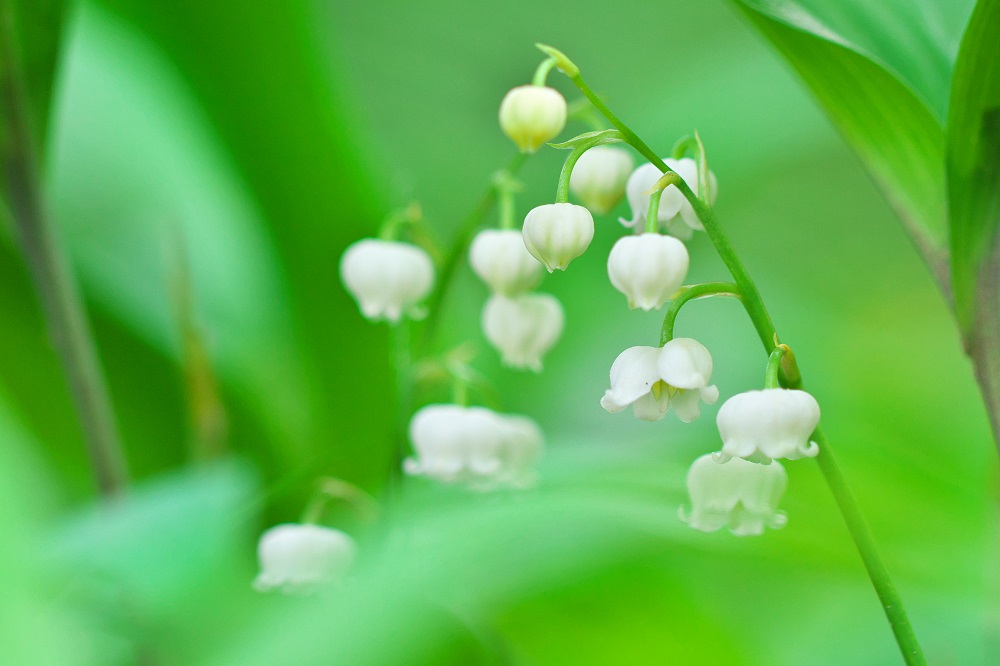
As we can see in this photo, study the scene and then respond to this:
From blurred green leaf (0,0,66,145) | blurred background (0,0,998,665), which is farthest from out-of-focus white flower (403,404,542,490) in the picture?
blurred green leaf (0,0,66,145)

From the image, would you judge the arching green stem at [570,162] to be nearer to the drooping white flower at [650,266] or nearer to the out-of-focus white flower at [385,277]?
the drooping white flower at [650,266]

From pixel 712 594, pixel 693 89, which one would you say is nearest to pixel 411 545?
pixel 712 594

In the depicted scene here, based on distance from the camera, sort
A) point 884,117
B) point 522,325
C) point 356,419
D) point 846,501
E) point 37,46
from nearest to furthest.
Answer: point 846,501, point 884,117, point 522,325, point 37,46, point 356,419

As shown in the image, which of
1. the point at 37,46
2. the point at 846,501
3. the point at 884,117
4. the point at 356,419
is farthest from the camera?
the point at 356,419

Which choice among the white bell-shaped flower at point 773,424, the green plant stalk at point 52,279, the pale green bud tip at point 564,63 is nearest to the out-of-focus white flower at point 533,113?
the pale green bud tip at point 564,63

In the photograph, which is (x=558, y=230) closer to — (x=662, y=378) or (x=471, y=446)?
(x=662, y=378)

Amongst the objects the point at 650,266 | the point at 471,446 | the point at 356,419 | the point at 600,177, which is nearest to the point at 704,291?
the point at 650,266
